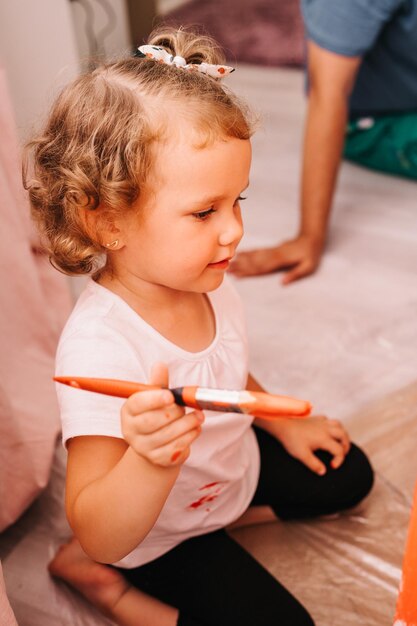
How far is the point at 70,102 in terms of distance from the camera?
2.11 feet

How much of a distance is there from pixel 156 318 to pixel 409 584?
0.34m

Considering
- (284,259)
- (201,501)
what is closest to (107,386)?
(201,501)

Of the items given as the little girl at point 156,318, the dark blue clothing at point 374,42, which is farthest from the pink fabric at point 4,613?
the dark blue clothing at point 374,42

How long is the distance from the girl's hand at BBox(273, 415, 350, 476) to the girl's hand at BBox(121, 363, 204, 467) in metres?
0.40

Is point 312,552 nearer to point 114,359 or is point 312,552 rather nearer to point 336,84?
point 114,359

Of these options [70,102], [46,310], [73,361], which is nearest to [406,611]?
[73,361]

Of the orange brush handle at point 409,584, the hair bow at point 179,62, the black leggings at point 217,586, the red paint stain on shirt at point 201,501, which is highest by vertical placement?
the hair bow at point 179,62

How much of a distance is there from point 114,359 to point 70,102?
0.78 ft

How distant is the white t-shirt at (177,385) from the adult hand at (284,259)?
0.57 metres

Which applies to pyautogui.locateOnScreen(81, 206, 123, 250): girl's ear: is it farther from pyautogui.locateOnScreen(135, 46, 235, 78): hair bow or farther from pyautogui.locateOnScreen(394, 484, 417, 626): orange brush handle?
pyautogui.locateOnScreen(394, 484, 417, 626): orange brush handle

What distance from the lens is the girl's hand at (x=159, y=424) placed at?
0.51 metres

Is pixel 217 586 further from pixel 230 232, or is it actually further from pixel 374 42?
pixel 374 42

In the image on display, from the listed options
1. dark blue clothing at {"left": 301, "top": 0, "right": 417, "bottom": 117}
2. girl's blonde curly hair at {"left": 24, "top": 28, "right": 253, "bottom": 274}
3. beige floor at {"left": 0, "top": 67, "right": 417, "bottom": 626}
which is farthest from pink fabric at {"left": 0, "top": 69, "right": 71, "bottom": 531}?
dark blue clothing at {"left": 301, "top": 0, "right": 417, "bottom": 117}

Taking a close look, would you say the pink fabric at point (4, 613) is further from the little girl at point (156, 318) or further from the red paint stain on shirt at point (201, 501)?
the red paint stain on shirt at point (201, 501)
